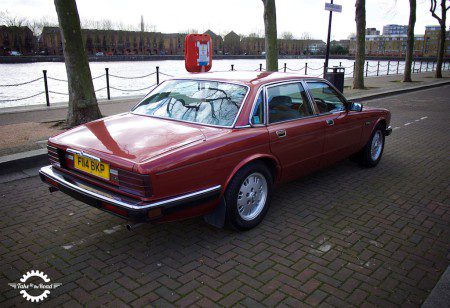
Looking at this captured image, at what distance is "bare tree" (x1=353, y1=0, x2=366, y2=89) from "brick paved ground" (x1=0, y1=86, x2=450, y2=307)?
535 inches

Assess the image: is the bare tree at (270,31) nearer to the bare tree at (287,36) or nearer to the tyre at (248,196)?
the tyre at (248,196)

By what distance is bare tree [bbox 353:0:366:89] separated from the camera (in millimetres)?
16911

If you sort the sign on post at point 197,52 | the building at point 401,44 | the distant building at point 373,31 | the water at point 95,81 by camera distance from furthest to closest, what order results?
the distant building at point 373,31 → the building at point 401,44 → the water at point 95,81 → the sign on post at point 197,52

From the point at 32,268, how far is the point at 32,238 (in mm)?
594

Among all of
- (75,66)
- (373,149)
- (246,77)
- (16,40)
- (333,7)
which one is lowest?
(373,149)

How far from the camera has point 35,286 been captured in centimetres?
291

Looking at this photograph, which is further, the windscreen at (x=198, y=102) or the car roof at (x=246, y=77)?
the car roof at (x=246, y=77)

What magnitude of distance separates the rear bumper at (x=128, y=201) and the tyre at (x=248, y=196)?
23cm

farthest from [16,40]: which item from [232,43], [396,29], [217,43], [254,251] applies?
[396,29]

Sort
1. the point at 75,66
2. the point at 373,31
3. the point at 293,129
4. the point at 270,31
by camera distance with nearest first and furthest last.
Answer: the point at 293,129 < the point at 75,66 < the point at 270,31 < the point at 373,31

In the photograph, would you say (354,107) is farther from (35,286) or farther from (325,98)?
(35,286)

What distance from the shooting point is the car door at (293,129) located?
408 cm

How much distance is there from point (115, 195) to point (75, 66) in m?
5.59

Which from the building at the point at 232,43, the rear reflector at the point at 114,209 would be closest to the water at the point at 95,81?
the rear reflector at the point at 114,209
